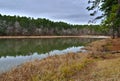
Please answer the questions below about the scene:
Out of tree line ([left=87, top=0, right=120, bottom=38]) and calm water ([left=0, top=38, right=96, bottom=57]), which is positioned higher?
tree line ([left=87, top=0, right=120, bottom=38])

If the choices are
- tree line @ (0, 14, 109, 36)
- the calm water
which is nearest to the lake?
the calm water

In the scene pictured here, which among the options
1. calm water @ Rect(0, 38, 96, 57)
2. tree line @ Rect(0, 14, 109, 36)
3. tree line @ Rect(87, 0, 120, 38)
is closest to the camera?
tree line @ Rect(87, 0, 120, 38)

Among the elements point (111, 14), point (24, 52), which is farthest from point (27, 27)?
point (111, 14)

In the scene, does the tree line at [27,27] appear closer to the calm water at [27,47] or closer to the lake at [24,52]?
the calm water at [27,47]

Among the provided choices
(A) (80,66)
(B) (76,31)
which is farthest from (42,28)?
(A) (80,66)

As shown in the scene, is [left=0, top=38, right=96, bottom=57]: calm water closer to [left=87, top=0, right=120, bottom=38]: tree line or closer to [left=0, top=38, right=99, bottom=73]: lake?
[left=0, top=38, right=99, bottom=73]: lake

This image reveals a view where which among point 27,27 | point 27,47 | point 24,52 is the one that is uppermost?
point 27,27

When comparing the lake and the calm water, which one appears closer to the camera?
the lake

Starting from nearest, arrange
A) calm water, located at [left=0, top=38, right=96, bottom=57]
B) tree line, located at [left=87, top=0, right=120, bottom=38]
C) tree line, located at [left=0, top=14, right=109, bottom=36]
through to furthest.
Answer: tree line, located at [left=87, top=0, right=120, bottom=38], calm water, located at [left=0, top=38, right=96, bottom=57], tree line, located at [left=0, top=14, right=109, bottom=36]

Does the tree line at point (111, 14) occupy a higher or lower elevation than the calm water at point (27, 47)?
higher

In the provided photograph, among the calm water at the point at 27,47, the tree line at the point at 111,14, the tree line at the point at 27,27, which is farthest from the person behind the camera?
the tree line at the point at 27,27

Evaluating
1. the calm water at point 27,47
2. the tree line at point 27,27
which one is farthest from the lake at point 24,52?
the tree line at point 27,27

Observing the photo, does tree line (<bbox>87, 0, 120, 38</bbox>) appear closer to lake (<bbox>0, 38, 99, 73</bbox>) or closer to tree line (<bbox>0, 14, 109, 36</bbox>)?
lake (<bbox>0, 38, 99, 73</bbox>)

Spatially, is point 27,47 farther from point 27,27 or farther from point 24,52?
point 27,27
